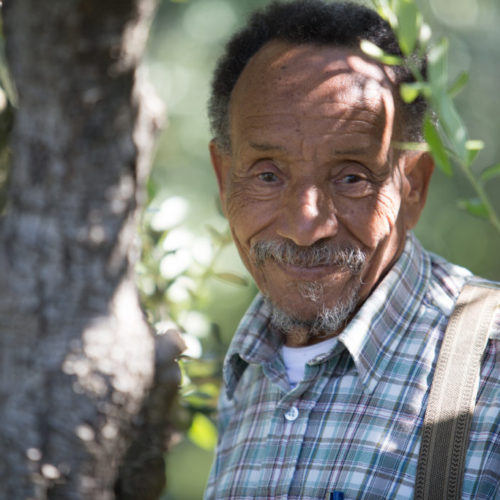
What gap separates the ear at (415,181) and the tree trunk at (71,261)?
1.33 meters

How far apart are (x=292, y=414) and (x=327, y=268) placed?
412 mm

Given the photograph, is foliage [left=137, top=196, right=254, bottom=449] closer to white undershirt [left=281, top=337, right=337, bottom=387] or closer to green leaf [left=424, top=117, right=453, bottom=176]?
white undershirt [left=281, top=337, right=337, bottom=387]

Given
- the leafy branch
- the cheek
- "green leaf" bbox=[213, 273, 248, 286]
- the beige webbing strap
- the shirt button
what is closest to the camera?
the leafy branch

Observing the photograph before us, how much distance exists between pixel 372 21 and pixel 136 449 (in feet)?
5.29

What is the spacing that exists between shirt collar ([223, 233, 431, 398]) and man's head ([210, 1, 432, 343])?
58 millimetres

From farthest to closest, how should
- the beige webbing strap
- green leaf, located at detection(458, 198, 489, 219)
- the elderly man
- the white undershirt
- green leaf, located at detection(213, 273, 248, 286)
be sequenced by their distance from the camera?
green leaf, located at detection(213, 273, 248, 286)
the white undershirt
the elderly man
the beige webbing strap
green leaf, located at detection(458, 198, 489, 219)

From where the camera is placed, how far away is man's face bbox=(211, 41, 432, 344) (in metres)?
2.07

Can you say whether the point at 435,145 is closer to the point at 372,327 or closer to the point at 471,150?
the point at 471,150

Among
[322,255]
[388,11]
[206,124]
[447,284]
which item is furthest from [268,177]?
[206,124]

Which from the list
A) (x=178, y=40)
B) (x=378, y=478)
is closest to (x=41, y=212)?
(x=378, y=478)

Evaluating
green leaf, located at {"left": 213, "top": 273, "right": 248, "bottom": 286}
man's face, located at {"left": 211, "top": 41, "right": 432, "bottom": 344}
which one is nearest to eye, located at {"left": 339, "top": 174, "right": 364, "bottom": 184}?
man's face, located at {"left": 211, "top": 41, "right": 432, "bottom": 344}

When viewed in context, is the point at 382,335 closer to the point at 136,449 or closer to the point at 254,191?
the point at 254,191

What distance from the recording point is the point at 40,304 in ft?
3.53

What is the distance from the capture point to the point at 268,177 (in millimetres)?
2207
